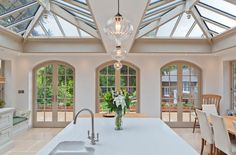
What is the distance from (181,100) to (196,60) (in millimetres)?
1381

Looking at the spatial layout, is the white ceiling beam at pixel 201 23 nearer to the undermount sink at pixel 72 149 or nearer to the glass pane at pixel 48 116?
the undermount sink at pixel 72 149

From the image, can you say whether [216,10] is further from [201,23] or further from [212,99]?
[212,99]

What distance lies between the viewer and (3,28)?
568 centimetres

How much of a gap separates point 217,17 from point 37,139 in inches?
210

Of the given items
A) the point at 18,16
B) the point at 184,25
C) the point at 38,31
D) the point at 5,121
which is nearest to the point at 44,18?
the point at 18,16

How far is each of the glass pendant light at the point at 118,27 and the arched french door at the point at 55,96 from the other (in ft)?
17.4

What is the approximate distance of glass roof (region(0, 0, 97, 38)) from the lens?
5.29 m

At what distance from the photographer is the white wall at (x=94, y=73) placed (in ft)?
26.6

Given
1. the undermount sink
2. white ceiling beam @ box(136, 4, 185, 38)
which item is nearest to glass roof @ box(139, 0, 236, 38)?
Result: white ceiling beam @ box(136, 4, 185, 38)

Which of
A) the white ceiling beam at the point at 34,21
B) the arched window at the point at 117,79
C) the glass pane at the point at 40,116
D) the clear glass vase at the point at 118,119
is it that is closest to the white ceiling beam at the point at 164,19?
the arched window at the point at 117,79

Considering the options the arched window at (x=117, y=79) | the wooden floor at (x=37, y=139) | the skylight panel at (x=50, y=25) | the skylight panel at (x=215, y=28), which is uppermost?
the skylight panel at (x=50, y=25)

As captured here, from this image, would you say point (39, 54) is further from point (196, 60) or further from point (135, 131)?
point (135, 131)

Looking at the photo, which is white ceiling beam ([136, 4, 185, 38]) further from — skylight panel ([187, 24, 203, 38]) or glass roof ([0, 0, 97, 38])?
glass roof ([0, 0, 97, 38])

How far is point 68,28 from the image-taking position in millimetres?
6949
